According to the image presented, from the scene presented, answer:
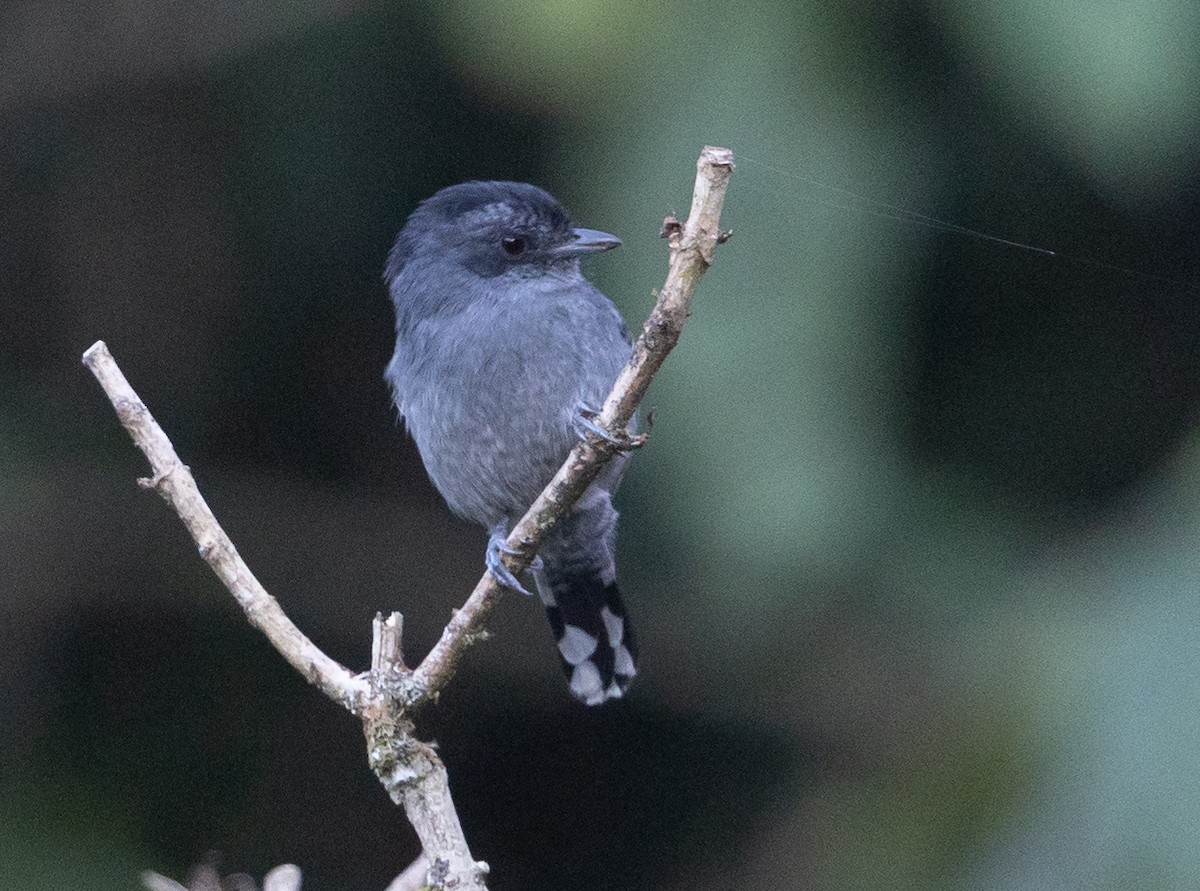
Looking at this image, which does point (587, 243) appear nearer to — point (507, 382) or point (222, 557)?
point (507, 382)

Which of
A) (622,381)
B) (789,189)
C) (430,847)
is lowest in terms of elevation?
(430,847)

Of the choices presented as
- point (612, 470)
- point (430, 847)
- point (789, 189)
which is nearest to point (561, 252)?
point (612, 470)

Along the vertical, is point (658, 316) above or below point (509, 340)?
above

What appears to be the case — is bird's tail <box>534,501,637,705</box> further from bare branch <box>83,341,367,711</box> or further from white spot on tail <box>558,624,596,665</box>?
bare branch <box>83,341,367,711</box>

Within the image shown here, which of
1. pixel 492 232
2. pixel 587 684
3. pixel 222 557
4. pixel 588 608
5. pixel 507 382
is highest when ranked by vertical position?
pixel 492 232

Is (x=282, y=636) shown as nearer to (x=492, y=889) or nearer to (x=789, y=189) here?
(x=789, y=189)

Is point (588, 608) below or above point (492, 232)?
below

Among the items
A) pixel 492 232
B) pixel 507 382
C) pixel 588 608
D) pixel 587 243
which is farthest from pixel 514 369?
pixel 588 608
